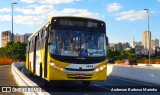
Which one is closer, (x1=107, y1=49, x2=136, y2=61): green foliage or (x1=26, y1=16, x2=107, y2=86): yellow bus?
(x1=26, y1=16, x2=107, y2=86): yellow bus

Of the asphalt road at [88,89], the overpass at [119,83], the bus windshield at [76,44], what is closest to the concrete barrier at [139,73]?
A: the overpass at [119,83]

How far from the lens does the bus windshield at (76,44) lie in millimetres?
17156

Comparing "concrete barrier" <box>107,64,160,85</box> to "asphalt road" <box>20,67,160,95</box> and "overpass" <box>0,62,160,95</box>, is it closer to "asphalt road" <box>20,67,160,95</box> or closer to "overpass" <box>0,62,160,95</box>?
"overpass" <box>0,62,160,95</box>

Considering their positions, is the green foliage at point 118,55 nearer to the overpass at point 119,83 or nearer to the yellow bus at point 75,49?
the overpass at point 119,83

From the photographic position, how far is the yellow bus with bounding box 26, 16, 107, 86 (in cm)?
1709

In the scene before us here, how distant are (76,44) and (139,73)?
1085 cm

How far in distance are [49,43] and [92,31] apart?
223 cm

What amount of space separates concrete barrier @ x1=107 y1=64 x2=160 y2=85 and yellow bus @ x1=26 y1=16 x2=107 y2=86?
6.82 m

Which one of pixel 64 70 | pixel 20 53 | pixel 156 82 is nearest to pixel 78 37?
pixel 64 70

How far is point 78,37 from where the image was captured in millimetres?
17500

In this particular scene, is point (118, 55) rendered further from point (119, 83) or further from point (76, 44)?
point (76, 44)

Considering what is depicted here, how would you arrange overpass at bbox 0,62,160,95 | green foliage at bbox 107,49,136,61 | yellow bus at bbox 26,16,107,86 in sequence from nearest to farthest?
1. yellow bus at bbox 26,16,107,86
2. overpass at bbox 0,62,160,95
3. green foliage at bbox 107,49,136,61

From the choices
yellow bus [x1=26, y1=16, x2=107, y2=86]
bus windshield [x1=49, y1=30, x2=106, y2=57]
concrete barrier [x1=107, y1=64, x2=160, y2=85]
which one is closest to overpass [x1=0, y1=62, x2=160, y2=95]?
concrete barrier [x1=107, y1=64, x2=160, y2=85]

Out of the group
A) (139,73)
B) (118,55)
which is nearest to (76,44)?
(139,73)
